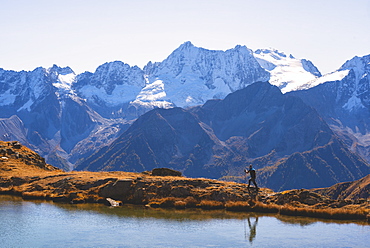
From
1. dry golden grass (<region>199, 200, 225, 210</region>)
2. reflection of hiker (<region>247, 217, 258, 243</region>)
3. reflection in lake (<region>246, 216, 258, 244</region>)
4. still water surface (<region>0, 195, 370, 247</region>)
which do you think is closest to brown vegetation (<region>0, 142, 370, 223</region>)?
dry golden grass (<region>199, 200, 225, 210</region>)

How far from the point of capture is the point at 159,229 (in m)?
45.6

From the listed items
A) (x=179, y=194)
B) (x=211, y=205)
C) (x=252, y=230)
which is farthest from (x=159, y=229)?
(x=179, y=194)

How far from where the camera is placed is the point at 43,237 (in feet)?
137

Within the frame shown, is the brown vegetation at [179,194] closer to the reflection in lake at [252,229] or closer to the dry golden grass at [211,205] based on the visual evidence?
the dry golden grass at [211,205]

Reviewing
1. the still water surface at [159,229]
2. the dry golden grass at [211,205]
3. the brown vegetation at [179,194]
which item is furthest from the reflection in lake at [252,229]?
the dry golden grass at [211,205]

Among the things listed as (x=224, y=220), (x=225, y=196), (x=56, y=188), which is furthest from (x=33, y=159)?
(x=224, y=220)

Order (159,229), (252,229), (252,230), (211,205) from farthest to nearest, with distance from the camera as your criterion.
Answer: (211,205), (252,229), (159,229), (252,230)

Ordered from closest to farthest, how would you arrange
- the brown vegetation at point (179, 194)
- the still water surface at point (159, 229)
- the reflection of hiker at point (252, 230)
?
the still water surface at point (159, 229) → the reflection of hiker at point (252, 230) → the brown vegetation at point (179, 194)

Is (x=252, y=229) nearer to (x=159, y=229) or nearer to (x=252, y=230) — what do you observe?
(x=252, y=230)

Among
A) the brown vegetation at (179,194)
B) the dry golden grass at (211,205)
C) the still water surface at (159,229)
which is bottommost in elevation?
the still water surface at (159,229)

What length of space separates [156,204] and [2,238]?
18.9 metres

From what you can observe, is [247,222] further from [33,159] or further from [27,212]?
[33,159]

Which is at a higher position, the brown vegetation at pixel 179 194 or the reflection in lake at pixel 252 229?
the brown vegetation at pixel 179 194

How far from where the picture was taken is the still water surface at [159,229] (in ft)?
134
